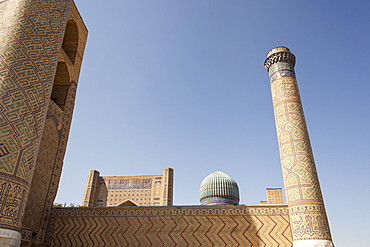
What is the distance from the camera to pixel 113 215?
5.90m

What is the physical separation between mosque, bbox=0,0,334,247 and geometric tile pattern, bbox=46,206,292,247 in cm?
2

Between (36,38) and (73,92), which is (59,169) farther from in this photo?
(36,38)

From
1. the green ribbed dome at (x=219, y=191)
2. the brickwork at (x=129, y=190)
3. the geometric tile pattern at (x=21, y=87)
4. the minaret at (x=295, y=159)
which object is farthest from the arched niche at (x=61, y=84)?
the green ribbed dome at (x=219, y=191)

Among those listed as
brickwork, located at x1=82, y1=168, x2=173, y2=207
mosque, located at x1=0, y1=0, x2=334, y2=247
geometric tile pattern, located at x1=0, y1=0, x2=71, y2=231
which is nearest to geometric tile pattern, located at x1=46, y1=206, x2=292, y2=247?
mosque, located at x1=0, y1=0, x2=334, y2=247

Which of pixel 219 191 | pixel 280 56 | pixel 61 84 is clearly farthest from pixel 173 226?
pixel 219 191

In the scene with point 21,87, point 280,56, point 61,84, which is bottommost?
point 21,87

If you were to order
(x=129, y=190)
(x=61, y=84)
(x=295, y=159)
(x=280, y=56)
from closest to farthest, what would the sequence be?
(x=295, y=159) < (x=280, y=56) < (x=61, y=84) < (x=129, y=190)

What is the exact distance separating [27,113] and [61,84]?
12.9 ft

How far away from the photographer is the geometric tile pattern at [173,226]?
5.35m

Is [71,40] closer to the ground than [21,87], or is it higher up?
higher up

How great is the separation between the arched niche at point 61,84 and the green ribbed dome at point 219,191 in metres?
8.60

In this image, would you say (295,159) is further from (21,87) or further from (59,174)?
(59,174)

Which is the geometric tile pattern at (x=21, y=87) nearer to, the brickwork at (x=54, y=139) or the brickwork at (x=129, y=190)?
the brickwork at (x=54, y=139)

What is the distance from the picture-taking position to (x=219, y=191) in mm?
13430
